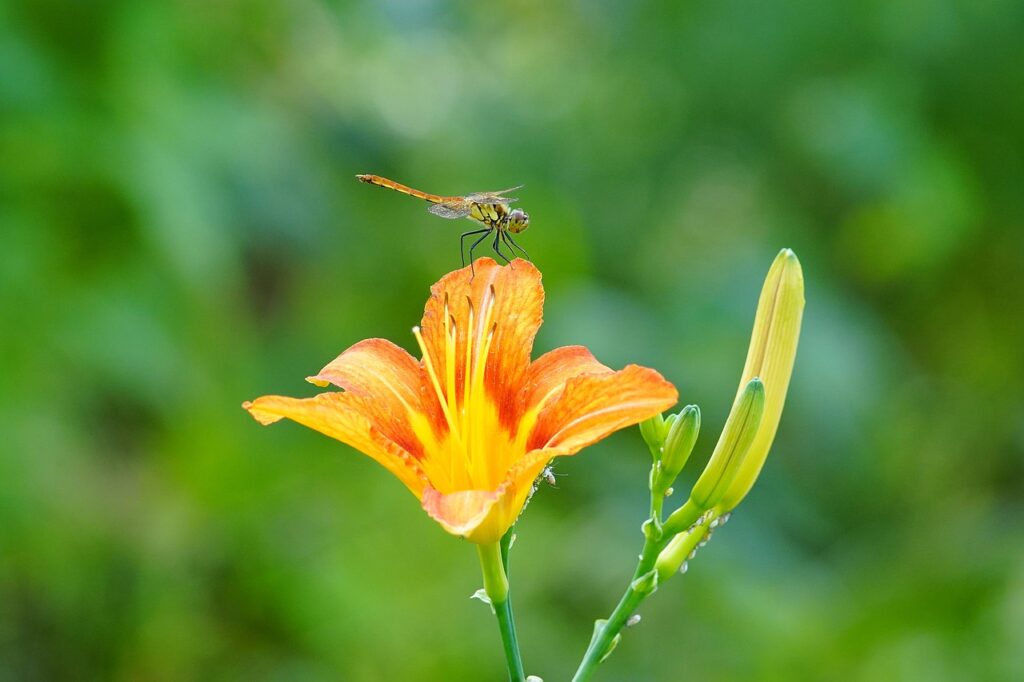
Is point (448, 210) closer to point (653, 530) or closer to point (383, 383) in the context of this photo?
point (383, 383)

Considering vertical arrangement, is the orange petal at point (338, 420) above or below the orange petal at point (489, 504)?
above

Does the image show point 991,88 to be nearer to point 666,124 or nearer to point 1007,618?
point 666,124

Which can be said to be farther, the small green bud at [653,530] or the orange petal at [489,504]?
the small green bud at [653,530]

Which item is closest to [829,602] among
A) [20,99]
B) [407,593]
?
[407,593]

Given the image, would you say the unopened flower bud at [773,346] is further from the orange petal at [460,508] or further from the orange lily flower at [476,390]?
the orange petal at [460,508]

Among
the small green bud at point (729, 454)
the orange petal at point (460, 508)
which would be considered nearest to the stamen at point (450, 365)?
the orange petal at point (460, 508)

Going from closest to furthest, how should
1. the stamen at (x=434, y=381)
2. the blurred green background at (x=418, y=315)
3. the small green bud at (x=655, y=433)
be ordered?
the stamen at (x=434, y=381) → the small green bud at (x=655, y=433) → the blurred green background at (x=418, y=315)

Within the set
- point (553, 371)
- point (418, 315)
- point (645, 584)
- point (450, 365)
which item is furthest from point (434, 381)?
point (418, 315)

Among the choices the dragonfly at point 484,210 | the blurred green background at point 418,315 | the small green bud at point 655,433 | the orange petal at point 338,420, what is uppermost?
the blurred green background at point 418,315
